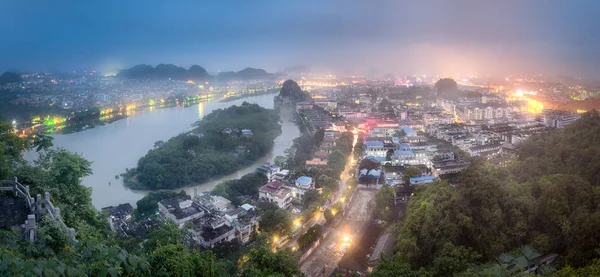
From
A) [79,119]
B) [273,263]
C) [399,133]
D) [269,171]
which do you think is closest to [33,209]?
[273,263]

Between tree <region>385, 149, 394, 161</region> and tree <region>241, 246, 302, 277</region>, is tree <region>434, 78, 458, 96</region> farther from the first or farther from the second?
tree <region>241, 246, 302, 277</region>

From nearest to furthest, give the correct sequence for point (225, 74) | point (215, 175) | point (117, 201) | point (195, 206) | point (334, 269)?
point (334, 269)
point (195, 206)
point (117, 201)
point (215, 175)
point (225, 74)

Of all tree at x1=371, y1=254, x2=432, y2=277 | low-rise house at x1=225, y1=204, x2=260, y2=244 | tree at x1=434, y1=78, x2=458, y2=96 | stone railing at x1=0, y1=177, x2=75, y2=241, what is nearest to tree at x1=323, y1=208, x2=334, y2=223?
low-rise house at x1=225, y1=204, x2=260, y2=244

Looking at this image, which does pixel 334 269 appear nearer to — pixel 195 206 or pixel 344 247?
pixel 344 247

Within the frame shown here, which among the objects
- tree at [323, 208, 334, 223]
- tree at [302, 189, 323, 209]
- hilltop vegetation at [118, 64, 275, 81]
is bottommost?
tree at [323, 208, 334, 223]

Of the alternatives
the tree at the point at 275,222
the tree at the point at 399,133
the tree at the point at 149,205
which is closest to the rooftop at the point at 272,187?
the tree at the point at 275,222

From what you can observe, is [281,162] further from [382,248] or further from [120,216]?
[382,248]

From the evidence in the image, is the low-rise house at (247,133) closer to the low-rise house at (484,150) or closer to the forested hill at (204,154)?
the forested hill at (204,154)

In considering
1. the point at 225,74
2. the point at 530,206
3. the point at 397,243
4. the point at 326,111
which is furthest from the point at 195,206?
the point at 225,74
